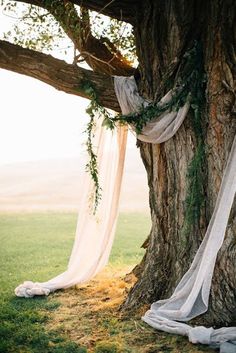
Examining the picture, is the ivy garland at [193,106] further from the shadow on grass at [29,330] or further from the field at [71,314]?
the shadow on grass at [29,330]

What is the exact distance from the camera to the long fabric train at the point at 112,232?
16.5ft

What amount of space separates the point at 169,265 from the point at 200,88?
2.02 meters

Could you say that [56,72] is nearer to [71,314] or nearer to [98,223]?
[98,223]

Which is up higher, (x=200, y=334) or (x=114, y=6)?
(x=114, y=6)

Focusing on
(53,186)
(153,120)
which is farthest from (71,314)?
(53,186)

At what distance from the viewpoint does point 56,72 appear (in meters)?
5.93

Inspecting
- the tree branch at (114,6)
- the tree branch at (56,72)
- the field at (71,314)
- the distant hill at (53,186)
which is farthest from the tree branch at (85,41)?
the distant hill at (53,186)

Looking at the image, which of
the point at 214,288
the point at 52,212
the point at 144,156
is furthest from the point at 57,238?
the point at 214,288

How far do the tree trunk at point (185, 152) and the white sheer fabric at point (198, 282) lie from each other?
A: 14cm

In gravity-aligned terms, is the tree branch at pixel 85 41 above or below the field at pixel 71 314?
above

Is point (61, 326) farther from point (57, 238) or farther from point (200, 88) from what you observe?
point (57, 238)

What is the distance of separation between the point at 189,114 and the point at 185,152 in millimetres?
416

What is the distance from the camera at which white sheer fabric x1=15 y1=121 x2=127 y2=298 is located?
22.9 feet

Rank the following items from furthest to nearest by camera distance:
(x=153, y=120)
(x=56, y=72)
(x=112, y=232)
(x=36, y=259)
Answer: (x=36, y=259) → (x=112, y=232) → (x=56, y=72) → (x=153, y=120)
